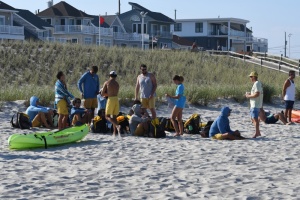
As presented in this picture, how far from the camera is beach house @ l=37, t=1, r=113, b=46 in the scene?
59969mm

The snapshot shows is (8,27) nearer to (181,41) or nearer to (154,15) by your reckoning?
(154,15)

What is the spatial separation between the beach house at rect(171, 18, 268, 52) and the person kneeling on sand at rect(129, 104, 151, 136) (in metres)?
65.3

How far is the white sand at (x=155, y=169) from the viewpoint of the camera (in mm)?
7527

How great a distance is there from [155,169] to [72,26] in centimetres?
5213

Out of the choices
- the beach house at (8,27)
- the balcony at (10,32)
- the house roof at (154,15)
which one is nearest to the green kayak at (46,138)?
the beach house at (8,27)

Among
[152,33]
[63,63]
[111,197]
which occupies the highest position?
[152,33]

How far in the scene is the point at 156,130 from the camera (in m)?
12.9

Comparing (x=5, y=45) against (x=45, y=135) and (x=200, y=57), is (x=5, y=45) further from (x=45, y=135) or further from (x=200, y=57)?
(x=45, y=135)

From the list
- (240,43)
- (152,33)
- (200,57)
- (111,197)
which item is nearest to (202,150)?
(111,197)

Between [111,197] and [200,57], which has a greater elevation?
[200,57]

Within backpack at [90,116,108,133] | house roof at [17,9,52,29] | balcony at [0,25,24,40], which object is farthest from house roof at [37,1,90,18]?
backpack at [90,116,108,133]

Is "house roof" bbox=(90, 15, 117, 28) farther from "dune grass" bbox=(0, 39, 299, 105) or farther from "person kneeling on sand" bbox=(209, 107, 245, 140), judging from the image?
"person kneeling on sand" bbox=(209, 107, 245, 140)

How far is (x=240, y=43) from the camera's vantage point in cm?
8156

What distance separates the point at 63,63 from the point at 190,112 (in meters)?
14.5
